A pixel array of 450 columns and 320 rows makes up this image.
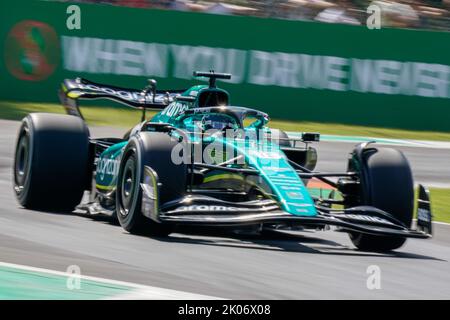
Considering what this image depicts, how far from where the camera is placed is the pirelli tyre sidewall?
8.48m

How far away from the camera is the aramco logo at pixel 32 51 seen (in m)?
21.8

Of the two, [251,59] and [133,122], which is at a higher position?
[251,59]

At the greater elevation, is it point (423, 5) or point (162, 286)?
point (423, 5)

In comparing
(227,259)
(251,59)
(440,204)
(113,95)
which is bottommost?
(440,204)

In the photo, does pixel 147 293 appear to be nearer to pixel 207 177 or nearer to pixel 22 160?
pixel 207 177

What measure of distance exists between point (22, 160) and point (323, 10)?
14.6 meters

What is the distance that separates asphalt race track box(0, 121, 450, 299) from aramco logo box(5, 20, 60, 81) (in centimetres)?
1184

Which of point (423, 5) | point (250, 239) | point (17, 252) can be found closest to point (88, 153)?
point (250, 239)

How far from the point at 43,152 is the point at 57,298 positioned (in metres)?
3.97

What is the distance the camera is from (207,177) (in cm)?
927

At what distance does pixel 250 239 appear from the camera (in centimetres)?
908

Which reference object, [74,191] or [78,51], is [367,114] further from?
[74,191]

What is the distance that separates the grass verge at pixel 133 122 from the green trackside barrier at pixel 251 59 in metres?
0.38

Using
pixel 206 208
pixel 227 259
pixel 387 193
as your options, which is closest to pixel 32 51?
pixel 387 193
